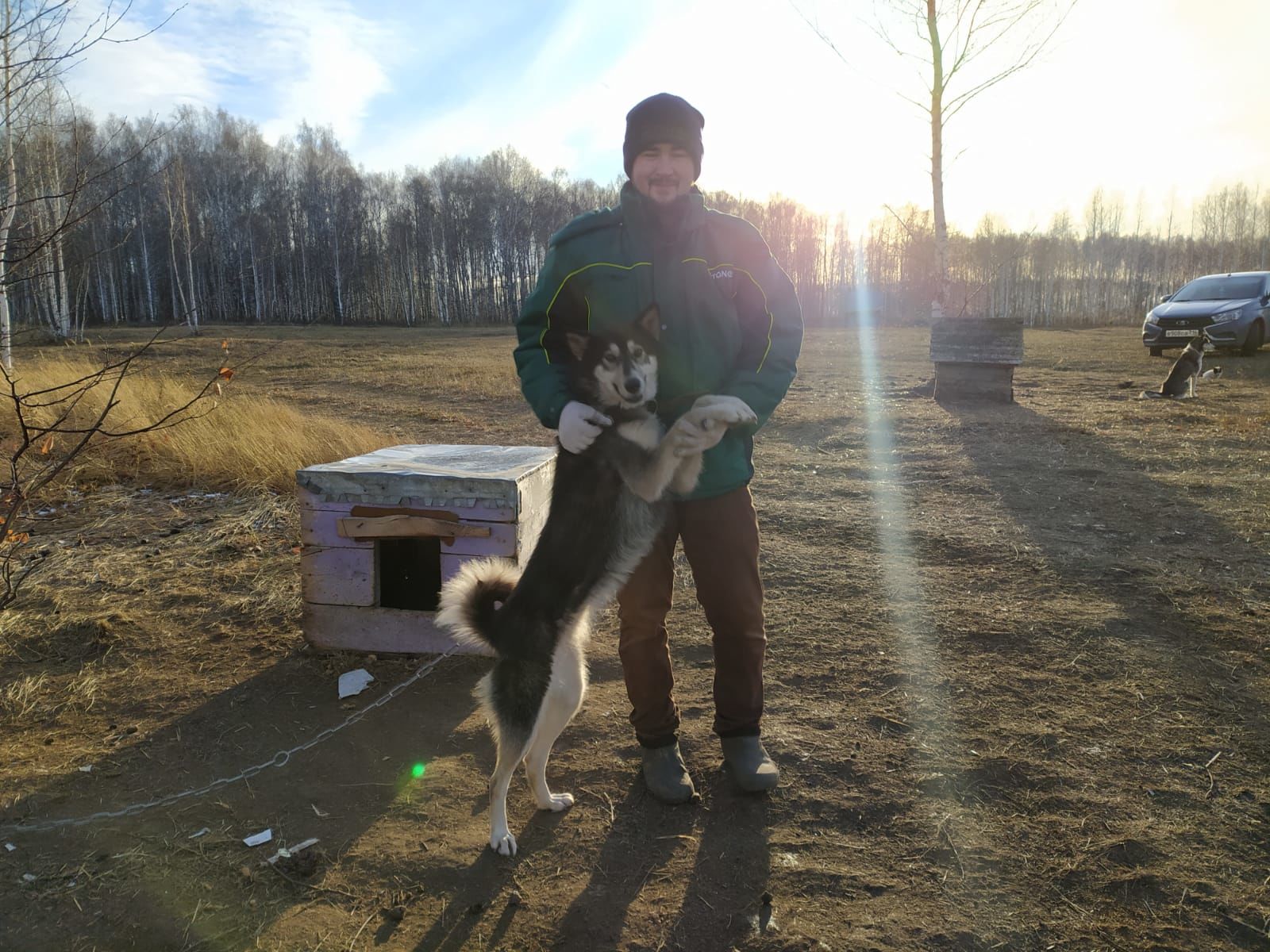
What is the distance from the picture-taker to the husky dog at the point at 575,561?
9.21ft

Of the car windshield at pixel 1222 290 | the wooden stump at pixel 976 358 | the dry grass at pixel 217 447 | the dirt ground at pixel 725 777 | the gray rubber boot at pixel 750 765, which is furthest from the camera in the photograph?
the car windshield at pixel 1222 290

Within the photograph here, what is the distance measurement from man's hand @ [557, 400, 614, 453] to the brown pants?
540mm

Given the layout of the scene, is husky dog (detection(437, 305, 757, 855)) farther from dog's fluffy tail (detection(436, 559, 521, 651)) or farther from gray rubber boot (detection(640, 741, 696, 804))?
gray rubber boot (detection(640, 741, 696, 804))

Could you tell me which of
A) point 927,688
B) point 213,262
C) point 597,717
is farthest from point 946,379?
point 213,262

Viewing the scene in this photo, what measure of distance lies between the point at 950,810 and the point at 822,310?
61626 millimetres

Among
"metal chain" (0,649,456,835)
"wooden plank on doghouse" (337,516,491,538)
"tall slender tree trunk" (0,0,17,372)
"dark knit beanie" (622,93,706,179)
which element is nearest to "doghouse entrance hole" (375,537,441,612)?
"wooden plank on doghouse" (337,516,491,538)

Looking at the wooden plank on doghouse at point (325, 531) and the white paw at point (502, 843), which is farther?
the wooden plank on doghouse at point (325, 531)

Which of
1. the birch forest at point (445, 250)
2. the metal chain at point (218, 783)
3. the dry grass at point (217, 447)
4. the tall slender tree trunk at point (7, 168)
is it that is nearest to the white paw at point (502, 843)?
the metal chain at point (218, 783)

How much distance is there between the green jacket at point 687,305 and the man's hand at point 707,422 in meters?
0.21

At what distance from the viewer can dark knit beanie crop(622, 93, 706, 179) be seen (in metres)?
2.85

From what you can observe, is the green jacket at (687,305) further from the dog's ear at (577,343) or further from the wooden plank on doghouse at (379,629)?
the wooden plank on doghouse at (379,629)

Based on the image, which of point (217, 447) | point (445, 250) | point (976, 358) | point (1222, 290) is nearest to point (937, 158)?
point (976, 358)

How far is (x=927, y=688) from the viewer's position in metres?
3.79

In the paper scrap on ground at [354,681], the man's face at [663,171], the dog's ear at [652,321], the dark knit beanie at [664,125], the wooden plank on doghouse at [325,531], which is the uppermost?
the dark knit beanie at [664,125]
